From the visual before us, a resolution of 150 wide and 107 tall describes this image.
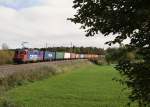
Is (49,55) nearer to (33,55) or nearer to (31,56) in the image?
(33,55)

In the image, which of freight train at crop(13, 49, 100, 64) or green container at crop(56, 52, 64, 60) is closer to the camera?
freight train at crop(13, 49, 100, 64)

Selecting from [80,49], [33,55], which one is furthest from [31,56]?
[80,49]

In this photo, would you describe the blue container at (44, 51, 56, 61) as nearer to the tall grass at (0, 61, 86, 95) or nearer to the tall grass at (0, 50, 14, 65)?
the tall grass at (0, 50, 14, 65)

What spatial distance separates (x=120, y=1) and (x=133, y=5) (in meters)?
0.31

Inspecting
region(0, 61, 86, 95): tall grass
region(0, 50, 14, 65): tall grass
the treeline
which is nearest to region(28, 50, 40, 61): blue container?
region(0, 50, 14, 65): tall grass

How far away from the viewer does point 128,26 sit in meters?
8.62

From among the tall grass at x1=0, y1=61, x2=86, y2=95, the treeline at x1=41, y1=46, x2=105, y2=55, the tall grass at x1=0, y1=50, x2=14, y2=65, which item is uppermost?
the treeline at x1=41, y1=46, x2=105, y2=55

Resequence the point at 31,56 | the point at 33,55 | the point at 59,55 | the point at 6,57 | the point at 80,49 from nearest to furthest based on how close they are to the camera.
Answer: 1. the point at 31,56
2. the point at 33,55
3. the point at 6,57
4. the point at 59,55
5. the point at 80,49

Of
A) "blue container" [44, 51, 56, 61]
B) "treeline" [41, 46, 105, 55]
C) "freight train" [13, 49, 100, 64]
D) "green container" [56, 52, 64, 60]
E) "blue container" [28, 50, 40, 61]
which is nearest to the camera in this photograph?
"freight train" [13, 49, 100, 64]

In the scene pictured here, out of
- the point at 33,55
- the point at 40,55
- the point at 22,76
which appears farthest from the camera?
the point at 40,55

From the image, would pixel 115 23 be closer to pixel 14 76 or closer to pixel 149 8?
pixel 149 8

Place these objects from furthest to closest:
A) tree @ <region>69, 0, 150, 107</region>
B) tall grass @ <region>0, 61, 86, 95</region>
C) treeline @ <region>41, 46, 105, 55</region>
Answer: treeline @ <region>41, 46, 105, 55</region> < tall grass @ <region>0, 61, 86, 95</region> < tree @ <region>69, 0, 150, 107</region>

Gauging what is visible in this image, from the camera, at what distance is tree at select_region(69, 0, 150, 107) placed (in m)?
8.38

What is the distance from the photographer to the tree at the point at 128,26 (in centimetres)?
838
